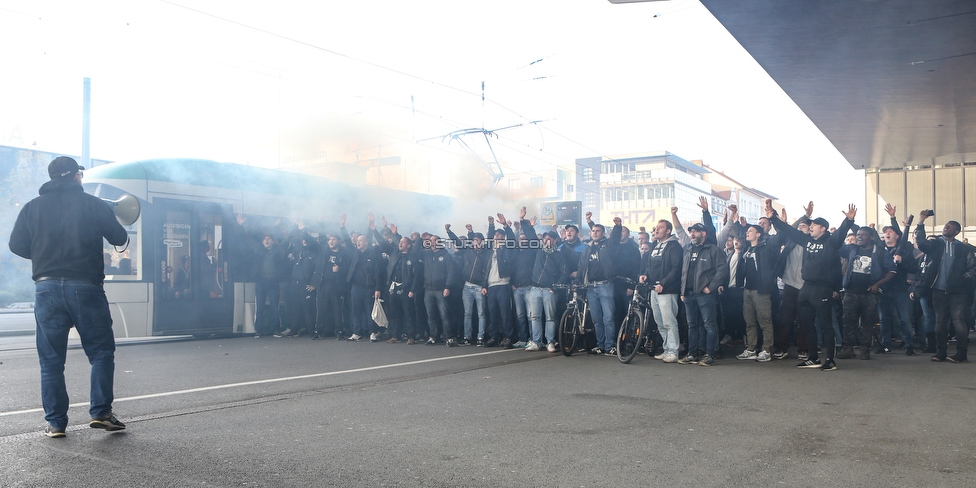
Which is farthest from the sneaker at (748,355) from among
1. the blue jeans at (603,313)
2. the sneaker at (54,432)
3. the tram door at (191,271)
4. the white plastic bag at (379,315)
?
the tram door at (191,271)

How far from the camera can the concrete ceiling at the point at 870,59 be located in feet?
32.5

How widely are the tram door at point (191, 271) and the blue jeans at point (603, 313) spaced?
7302 mm

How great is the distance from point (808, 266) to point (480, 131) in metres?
14.3

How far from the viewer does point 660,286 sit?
9672mm

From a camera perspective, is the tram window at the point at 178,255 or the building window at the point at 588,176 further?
the building window at the point at 588,176

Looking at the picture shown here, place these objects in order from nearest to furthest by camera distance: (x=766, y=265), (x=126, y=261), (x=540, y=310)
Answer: (x=766, y=265)
(x=540, y=310)
(x=126, y=261)

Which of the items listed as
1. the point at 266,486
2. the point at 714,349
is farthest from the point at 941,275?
the point at 266,486

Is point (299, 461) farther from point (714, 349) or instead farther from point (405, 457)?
point (714, 349)

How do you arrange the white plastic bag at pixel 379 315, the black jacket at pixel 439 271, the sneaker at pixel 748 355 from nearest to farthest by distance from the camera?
1. the sneaker at pixel 748 355
2. the black jacket at pixel 439 271
3. the white plastic bag at pixel 379 315

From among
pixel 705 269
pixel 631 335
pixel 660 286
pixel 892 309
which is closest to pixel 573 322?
pixel 631 335

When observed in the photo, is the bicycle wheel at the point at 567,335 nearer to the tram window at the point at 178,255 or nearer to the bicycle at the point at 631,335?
the bicycle at the point at 631,335

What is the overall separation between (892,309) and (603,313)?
199 inches

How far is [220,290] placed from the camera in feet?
45.1

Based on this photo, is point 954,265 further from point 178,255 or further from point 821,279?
point 178,255
